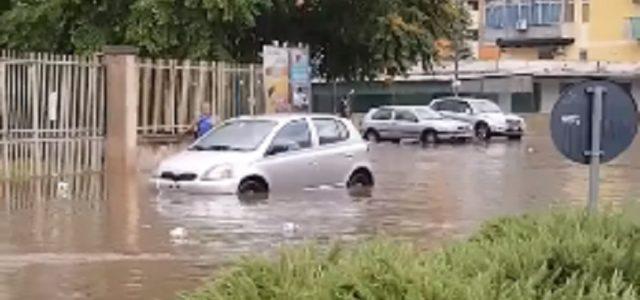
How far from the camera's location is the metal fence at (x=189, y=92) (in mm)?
26047

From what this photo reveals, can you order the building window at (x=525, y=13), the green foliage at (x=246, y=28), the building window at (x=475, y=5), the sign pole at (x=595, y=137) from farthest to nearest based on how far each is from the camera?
1. the building window at (x=475, y=5)
2. the building window at (x=525, y=13)
3. the green foliage at (x=246, y=28)
4. the sign pole at (x=595, y=137)

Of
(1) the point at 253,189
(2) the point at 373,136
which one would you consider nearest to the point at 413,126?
(2) the point at 373,136

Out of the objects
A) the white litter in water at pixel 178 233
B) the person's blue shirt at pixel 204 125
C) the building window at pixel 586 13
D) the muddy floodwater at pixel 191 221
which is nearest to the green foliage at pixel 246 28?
the person's blue shirt at pixel 204 125

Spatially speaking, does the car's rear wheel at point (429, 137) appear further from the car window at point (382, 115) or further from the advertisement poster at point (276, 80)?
the advertisement poster at point (276, 80)

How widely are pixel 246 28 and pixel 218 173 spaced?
13.6 m

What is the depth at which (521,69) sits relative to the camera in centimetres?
7069

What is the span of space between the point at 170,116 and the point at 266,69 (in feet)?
9.11

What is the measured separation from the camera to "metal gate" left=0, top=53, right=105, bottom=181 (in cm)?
2230

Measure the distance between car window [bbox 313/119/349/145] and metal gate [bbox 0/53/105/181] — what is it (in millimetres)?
5198

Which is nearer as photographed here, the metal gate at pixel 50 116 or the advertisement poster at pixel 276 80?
the metal gate at pixel 50 116

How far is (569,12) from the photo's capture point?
79375 mm

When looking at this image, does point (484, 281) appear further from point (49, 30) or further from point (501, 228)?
point (49, 30)

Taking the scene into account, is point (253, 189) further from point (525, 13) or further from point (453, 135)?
point (525, 13)

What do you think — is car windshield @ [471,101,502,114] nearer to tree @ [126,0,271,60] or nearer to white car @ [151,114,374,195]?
tree @ [126,0,271,60]
